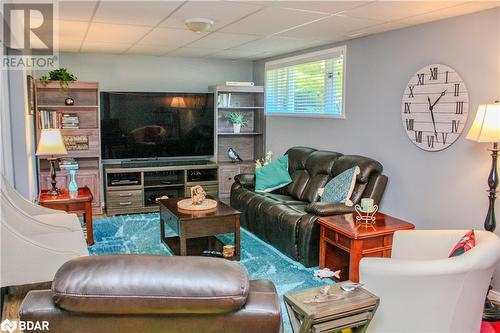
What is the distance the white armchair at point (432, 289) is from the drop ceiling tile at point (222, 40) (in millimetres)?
3009

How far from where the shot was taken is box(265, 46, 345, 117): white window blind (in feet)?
16.8

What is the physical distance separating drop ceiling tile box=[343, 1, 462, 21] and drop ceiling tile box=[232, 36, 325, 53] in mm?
1353

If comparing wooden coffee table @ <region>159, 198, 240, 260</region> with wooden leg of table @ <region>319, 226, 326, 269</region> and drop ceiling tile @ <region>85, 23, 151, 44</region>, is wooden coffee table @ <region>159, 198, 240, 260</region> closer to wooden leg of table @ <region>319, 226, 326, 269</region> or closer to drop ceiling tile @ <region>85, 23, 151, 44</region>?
wooden leg of table @ <region>319, 226, 326, 269</region>

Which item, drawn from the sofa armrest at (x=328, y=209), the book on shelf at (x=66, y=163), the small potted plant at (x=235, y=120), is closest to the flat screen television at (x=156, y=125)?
the small potted plant at (x=235, y=120)

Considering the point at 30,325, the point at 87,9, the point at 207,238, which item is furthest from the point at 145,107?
the point at 30,325

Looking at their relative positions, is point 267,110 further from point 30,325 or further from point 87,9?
Answer: point 30,325

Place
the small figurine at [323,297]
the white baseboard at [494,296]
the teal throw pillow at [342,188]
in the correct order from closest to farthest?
1. the small figurine at [323,297]
2. the white baseboard at [494,296]
3. the teal throw pillow at [342,188]

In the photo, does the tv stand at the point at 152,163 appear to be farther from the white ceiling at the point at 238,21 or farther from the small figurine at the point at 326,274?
the small figurine at the point at 326,274

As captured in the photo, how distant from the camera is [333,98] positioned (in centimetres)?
519

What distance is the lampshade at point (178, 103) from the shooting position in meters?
6.36

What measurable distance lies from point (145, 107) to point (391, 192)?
12.1ft

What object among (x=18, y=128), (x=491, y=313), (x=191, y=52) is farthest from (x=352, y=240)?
(x=191, y=52)

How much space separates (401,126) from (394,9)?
1301mm

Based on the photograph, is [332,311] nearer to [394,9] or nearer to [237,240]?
[237,240]
